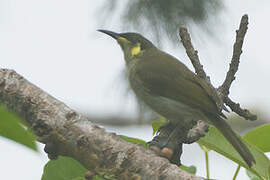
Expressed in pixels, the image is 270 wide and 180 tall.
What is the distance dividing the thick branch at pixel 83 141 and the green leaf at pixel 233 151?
0.48 metres

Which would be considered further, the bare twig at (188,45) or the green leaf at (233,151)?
the bare twig at (188,45)

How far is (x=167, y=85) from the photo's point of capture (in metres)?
3.18

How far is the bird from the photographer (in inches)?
109

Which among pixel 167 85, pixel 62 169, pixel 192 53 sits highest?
pixel 192 53

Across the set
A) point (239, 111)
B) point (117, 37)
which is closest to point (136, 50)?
point (117, 37)

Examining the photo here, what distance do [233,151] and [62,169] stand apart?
32.3 inches

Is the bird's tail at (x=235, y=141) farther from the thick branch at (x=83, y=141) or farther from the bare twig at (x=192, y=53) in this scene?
the thick branch at (x=83, y=141)

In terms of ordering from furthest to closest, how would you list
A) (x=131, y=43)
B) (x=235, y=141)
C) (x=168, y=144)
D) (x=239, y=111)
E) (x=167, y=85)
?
(x=131, y=43), (x=167, y=85), (x=239, y=111), (x=235, y=141), (x=168, y=144)

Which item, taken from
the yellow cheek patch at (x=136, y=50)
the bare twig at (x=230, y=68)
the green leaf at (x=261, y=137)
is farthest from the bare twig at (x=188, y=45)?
the yellow cheek patch at (x=136, y=50)

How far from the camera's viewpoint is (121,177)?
Result: 4.73ft

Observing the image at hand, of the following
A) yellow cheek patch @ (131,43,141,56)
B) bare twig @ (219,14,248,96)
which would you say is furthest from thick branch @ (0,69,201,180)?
yellow cheek patch @ (131,43,141,56)

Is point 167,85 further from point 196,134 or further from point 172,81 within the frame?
point 196,134

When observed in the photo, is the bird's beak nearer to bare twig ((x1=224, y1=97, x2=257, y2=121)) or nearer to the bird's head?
the bird's head

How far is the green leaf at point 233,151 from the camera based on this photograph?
1733 mm
